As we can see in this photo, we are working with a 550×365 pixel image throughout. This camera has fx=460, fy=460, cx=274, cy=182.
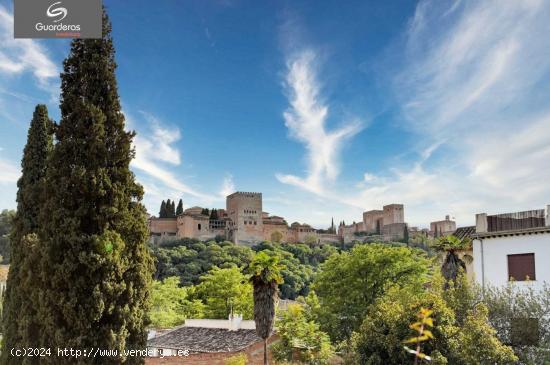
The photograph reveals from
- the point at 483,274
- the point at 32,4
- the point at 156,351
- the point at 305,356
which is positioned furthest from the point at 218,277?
the point at 32,4

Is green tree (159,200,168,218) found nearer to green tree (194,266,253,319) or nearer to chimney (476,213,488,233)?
green tree (194,266,253,319)

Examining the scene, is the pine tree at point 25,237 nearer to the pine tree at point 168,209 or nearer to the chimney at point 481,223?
the chimney at point 481,223

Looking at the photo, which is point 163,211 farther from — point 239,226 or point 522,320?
point 522,320

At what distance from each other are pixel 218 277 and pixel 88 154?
3316cm

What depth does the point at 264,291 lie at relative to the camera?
58.2 feet

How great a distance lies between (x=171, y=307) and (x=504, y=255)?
31.1m

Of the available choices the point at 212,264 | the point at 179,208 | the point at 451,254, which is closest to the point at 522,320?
the point at 451,254

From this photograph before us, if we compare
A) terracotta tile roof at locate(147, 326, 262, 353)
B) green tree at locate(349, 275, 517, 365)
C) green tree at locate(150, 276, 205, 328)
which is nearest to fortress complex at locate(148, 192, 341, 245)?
green tree at locate(150, 276, 205, 328)

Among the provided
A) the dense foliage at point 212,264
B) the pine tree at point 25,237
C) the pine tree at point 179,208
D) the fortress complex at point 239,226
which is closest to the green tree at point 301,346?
the pine tree at point 25,237

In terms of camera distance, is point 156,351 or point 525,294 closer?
point 525,294

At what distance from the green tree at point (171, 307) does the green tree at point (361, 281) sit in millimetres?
13429

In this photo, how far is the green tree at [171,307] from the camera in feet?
121

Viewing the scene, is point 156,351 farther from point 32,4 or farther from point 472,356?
point 32,4

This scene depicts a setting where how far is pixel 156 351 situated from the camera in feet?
79.4
